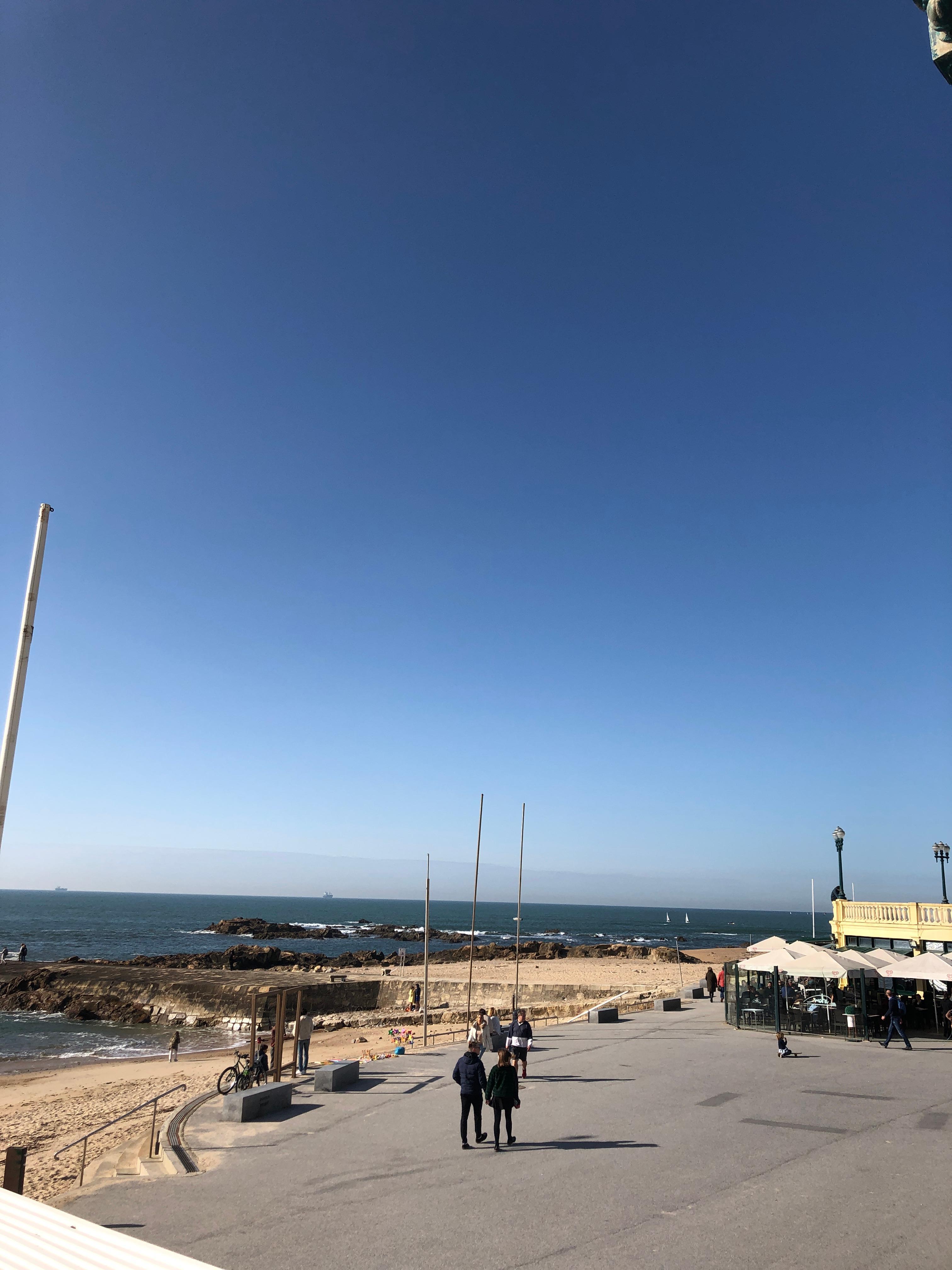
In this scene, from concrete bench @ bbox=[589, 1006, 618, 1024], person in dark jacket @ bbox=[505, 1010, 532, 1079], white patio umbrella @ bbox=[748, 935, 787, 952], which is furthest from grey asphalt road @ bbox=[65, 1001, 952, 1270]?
white patio umbrella @ bbox=[748, 935, 787, 952]

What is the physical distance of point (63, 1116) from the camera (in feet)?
72.8

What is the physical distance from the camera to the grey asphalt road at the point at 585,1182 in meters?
7.48

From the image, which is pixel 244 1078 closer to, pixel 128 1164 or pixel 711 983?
pixel 128 1164

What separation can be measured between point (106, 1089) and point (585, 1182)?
23449 mm

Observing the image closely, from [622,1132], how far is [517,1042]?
15.7ft

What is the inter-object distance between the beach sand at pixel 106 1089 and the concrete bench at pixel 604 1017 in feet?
18.2

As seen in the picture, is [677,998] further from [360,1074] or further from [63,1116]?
[63,1116]

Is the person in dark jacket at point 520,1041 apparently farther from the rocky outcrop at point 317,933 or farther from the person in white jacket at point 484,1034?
the rocky outcrop at point 317,933

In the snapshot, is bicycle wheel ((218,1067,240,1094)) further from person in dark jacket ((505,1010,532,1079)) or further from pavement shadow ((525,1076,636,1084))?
pavement shadow ((525,1076,636,1084))

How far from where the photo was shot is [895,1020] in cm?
1880

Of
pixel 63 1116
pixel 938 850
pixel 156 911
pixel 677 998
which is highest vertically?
pixel 938 850

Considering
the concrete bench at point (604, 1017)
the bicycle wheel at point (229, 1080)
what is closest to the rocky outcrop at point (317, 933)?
the concrete bench at point (604, 1017)

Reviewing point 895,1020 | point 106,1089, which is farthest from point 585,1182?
point 106,1089

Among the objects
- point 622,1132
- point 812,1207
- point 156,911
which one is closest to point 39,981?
point 622,1132
